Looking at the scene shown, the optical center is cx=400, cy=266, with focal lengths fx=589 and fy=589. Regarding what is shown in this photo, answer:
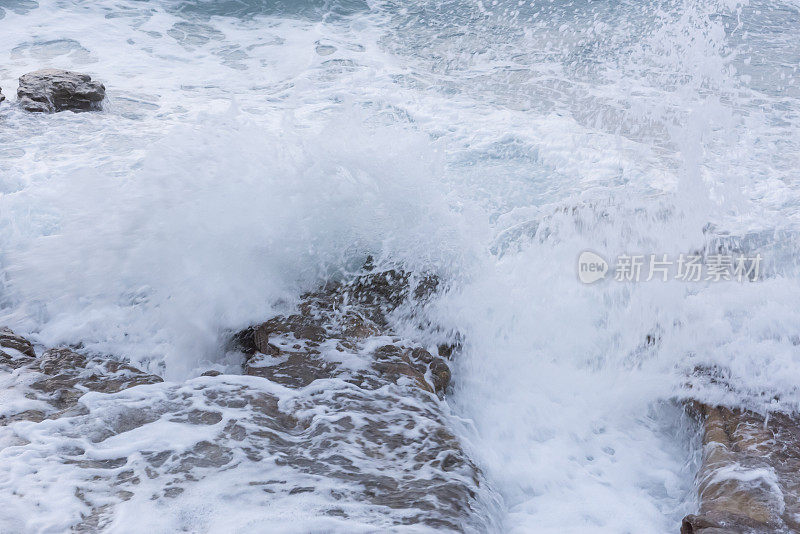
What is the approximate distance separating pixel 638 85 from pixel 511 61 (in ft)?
6.20

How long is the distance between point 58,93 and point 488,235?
5462mm

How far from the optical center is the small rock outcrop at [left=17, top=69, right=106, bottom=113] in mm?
6758

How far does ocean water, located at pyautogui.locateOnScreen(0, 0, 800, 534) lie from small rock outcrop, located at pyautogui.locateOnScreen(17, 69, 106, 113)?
0.21 meters

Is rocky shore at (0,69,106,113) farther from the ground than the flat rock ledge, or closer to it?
farther from the ground

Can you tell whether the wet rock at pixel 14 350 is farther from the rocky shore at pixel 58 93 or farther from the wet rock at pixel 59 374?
the rocky shore at pixel 58 93

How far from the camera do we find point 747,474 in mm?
A: 2621

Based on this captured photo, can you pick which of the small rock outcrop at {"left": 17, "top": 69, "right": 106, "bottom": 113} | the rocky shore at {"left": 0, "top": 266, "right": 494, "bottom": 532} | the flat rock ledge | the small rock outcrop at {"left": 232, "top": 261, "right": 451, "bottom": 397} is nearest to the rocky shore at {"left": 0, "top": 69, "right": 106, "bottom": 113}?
the small rock outcrop at {"left": 17, "top": 69, "right": 106, "bottom": 113}

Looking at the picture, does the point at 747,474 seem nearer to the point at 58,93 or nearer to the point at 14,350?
the point at 14,350

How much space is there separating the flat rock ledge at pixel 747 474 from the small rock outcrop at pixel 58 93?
6.99 metres

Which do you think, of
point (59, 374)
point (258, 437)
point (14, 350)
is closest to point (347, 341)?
point (258, 437)

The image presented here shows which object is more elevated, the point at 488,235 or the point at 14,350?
the point at 488,235

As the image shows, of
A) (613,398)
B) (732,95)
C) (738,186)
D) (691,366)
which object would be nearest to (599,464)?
(613,398)

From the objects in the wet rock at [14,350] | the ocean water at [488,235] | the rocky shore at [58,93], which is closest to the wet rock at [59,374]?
the wet rock at [14,350]

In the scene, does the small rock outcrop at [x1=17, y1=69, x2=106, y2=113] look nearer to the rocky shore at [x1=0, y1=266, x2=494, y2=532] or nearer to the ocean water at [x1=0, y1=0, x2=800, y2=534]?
the ocean water at [x1=0, y1=0, x2=800, y2=534]
